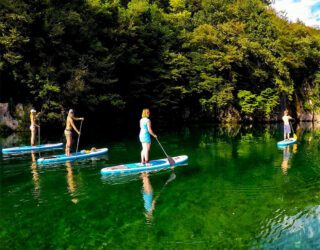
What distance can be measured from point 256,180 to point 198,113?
39124 millimetres

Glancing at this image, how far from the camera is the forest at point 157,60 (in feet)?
115

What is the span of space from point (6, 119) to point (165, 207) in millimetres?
28717

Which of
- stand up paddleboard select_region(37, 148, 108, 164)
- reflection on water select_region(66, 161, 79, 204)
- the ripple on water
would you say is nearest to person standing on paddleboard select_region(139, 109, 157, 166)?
reflection on water select_region(66, 161, 79, 204)

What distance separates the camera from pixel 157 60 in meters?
47.3

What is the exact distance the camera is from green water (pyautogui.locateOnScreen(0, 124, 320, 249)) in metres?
8.02

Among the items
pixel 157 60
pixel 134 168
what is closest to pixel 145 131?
pixel 134 168

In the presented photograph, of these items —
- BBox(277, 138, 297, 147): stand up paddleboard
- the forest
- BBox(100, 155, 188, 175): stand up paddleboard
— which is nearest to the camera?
BBox(100, 155, 188, 175): stand up paddleboard

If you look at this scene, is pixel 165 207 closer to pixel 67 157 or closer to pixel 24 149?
pixel 67 157

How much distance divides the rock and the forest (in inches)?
43.2

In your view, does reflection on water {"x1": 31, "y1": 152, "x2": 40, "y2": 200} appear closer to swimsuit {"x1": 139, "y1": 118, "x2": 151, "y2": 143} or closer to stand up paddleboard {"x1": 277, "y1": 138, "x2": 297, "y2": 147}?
swimsuit {"x1": 139, "y1": 118, "x2": 151, "y2": 143}

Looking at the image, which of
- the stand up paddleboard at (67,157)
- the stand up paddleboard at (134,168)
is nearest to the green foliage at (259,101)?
the stand up paddleboard at (67,157)

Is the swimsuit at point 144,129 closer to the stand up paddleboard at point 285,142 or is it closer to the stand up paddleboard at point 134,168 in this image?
the stand up paddleboard at point 134,168

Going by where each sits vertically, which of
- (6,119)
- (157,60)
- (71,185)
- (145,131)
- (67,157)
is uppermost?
(157,60)

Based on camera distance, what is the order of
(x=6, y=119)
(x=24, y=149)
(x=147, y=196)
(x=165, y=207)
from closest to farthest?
(x=165, y=207), (x=147, y=196), (x=24, y=149), (x=6, y=119)
